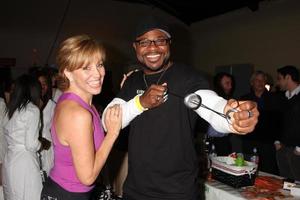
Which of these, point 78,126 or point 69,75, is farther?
point 69,75

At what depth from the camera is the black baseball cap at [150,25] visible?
1.57 metres

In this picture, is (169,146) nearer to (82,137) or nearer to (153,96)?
(153,96)

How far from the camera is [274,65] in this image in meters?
6.28

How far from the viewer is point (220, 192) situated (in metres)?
2.19

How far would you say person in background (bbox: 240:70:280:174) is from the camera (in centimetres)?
396

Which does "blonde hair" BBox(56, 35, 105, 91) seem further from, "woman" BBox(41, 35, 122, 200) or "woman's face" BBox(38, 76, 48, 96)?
"woman's face" BBox(38, 76, 48, 96)

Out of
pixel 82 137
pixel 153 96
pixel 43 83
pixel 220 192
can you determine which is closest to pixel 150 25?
pixel 153 96

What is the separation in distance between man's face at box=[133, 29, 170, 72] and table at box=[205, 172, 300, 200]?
39.3 inches

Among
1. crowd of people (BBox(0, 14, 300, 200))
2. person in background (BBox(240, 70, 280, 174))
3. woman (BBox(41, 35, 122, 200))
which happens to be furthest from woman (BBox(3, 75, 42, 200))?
person in background (BBox(240, 70, 280, 174))

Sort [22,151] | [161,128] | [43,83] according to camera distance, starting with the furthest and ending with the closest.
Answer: [43,83]
[22,151]
[161,128]

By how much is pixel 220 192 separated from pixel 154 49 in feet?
3.70

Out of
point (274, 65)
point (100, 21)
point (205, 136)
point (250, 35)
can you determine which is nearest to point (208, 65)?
point (250, 35)

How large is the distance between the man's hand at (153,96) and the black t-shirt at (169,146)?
0.11 meters

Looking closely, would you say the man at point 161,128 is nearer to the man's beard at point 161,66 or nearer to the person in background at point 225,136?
the man's beard at point 161,66
